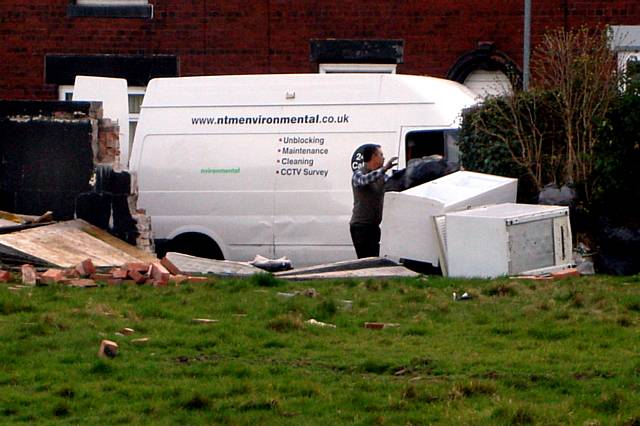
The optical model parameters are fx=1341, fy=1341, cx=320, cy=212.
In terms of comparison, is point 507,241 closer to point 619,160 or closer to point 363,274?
point 363,274

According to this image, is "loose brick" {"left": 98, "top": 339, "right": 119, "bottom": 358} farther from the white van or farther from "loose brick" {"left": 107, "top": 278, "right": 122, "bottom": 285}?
the white van

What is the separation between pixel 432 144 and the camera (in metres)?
15.2

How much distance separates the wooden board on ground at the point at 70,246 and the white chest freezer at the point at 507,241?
11.3ft

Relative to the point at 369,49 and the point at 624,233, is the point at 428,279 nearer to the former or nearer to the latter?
the point at 624,233

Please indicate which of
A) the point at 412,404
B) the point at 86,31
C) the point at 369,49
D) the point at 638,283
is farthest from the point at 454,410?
the point at 86,31

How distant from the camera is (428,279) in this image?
12.2 m

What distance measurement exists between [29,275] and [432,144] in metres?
5.28

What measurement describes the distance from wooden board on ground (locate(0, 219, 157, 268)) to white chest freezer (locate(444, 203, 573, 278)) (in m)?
3.46

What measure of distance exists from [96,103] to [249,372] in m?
8.20

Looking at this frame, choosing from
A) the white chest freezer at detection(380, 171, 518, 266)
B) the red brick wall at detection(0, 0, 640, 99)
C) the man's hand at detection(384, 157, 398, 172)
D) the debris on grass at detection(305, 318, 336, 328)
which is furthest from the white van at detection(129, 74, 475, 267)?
the debris on grass at detection(305, 318, 336, 328)

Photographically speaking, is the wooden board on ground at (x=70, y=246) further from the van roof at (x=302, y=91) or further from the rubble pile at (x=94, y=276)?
the van roof at (x=302, y=91)

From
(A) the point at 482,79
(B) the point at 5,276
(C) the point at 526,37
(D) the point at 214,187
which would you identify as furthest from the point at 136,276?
(A) the point at 482,79

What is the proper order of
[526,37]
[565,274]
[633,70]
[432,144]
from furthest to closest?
[526,37] < [432,144] < [633,70] < [565,274]

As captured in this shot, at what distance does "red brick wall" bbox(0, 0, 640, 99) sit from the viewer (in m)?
20.2
